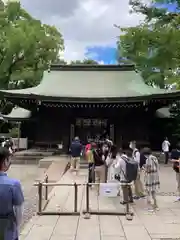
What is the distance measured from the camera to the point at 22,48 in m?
34.6

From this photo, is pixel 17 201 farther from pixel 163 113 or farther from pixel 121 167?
pixel 163 113

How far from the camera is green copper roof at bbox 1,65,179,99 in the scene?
23109mm

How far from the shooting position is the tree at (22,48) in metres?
34.6

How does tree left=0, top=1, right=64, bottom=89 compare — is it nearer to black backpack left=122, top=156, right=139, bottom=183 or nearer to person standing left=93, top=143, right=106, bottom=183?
person standing left=93, top=143, right=106, bottom=183

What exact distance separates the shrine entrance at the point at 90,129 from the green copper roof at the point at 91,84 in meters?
1.80

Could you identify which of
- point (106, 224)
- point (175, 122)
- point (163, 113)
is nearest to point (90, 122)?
point (175, 122)

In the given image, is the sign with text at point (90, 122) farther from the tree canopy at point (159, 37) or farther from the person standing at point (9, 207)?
the person standing at point (9, 207)

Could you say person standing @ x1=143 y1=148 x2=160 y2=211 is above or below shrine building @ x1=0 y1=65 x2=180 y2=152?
below

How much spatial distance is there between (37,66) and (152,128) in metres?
18.1

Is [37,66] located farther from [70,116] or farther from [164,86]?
[70,116]

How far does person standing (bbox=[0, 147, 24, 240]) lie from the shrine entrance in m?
20.2

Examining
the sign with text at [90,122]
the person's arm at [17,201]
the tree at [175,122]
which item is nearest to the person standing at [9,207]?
the person's arm at [17,201]

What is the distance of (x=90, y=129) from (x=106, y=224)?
657 inches

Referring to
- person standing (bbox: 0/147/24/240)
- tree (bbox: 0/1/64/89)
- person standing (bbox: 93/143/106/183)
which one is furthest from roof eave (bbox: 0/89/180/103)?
person standing (bbox: 0/147/24/240)
